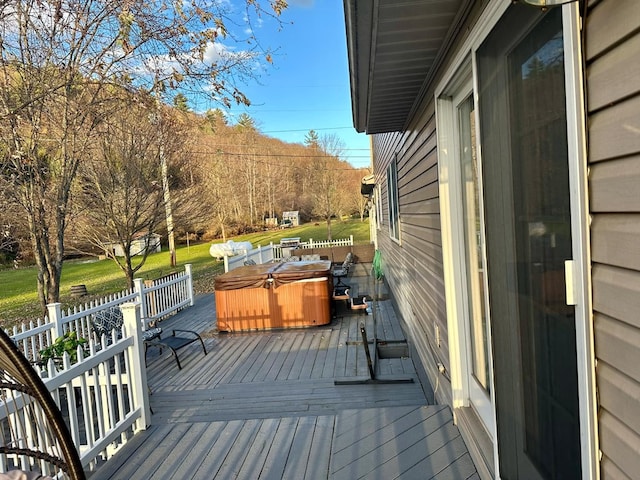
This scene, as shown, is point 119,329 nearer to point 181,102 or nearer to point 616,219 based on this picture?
point 181,102

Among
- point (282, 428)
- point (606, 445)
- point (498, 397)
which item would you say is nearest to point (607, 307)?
point (606, 445)

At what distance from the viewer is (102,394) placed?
3219 mm

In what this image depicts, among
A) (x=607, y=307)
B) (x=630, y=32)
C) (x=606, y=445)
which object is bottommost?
(x=606, y=445)

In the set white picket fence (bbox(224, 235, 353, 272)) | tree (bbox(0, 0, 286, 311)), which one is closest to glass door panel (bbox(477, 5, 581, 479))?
tree (bbox(0, 0, 286, 311))

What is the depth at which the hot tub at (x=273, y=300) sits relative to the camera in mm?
7469

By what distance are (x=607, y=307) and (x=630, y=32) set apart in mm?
623

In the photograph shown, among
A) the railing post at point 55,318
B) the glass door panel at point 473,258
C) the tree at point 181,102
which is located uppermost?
the tree at point 181,102

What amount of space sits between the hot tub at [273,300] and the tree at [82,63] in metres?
2.88

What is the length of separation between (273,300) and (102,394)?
4.37m

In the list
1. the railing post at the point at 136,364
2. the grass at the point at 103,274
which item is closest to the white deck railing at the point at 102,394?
the railing post at the point at 136,364

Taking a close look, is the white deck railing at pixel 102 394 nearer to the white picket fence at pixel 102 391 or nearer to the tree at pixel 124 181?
the white picket fence at pixel 102 391

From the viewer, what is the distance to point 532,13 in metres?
1.34

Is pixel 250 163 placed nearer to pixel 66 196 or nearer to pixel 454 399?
pixel 66 196

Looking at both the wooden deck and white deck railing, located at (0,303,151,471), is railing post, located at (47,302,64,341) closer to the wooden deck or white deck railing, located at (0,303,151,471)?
the wooden deck
